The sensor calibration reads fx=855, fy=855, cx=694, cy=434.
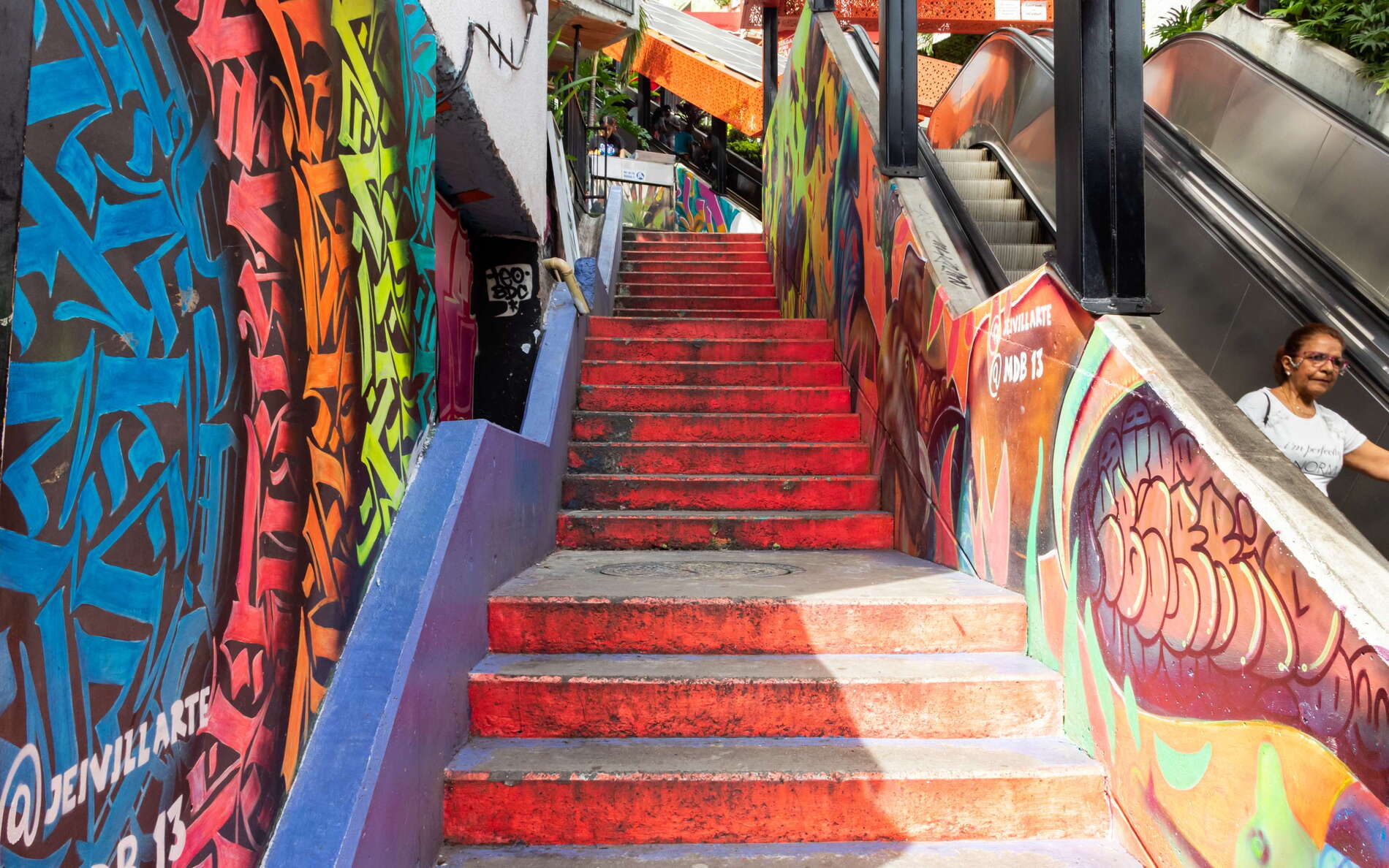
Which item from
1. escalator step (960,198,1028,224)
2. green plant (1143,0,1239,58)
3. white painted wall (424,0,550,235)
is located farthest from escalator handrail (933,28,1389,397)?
white painted wall (424,0,550,235)

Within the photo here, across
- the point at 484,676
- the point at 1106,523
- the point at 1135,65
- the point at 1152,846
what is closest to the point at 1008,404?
the point at 1106,523

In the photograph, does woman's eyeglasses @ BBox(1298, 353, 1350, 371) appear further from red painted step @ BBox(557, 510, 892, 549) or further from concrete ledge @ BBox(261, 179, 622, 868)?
concrete ledge @ BBox(261, 179, 622, 868)

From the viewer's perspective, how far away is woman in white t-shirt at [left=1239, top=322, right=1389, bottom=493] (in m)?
2.82

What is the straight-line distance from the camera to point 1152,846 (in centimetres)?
231

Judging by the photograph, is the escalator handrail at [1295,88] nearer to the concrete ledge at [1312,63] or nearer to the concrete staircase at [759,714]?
the concrete ledge at [1312,63]

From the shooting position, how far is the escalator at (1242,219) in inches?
160

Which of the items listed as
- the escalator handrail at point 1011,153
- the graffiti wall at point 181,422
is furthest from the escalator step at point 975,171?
the graffiti wall at point 181,422

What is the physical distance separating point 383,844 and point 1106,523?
215 cm

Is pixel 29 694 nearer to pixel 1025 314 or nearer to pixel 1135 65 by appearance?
pixel 1025 314

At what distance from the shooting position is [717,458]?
4918 mm

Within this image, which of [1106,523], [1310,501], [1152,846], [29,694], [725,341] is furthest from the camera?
[725,341]

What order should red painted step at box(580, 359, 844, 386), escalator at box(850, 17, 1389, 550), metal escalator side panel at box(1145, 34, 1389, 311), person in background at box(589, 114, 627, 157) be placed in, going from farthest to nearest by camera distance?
1. person in background at box(589, 114, 627, 157)
2. red painted step at box(580, 359, 844, 386)
3. metal escalator side panel at box(1145, 34, 1389, 311)
4. escalator at box(850, 17, 1389, 550)

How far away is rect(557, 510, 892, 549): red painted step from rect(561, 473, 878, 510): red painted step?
0.16 meters

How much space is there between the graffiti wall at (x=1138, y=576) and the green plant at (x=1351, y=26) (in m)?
3.40
